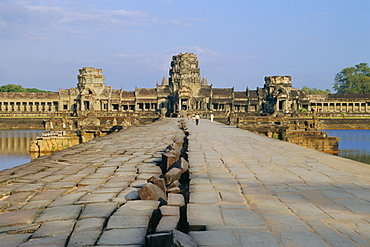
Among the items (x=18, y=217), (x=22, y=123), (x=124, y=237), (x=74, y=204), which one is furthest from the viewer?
(x=22, y=123)

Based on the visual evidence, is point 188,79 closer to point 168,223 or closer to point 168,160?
point 168,160

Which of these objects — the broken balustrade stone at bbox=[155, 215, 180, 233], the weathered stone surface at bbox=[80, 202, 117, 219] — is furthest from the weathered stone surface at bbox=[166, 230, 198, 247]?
the weathered stone surface at bbox=[80, 202, 117, 219]

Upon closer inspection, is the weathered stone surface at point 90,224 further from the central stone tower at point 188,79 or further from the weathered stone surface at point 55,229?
the central stone tower at point 188,79

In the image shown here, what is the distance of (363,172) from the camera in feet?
19.7

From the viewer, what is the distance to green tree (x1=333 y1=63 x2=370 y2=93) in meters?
98.1

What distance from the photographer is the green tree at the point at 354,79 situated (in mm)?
98125

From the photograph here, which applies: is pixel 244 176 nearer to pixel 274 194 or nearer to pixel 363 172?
pixel 274 194

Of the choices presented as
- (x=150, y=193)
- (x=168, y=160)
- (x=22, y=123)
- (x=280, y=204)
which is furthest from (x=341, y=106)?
(x=150, y=193)

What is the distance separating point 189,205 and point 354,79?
10787 cm

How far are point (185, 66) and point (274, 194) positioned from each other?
218ft

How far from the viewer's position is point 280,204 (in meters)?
3.89

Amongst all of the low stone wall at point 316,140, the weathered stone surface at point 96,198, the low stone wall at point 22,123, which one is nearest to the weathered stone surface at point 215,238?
the weathered stone surface at point 96,198

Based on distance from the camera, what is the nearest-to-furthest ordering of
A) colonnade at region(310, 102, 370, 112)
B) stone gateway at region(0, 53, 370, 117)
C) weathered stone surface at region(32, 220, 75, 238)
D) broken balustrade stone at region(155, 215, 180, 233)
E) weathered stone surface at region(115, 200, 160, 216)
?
broken balustrade stone at region(155, 215, 180, 233)
weathered stone surface at region(32, 220, 75, 238)
weathered stone surface at region(115, 200, 160, 216)
stone gateway at region(0, 53, 370, 117)
colonnade at region(310, 102, 370, 112)

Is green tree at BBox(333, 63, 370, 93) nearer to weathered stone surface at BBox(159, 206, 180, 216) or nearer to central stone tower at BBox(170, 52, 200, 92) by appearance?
central stone tower at BBox(170, 52, 200, 92)
